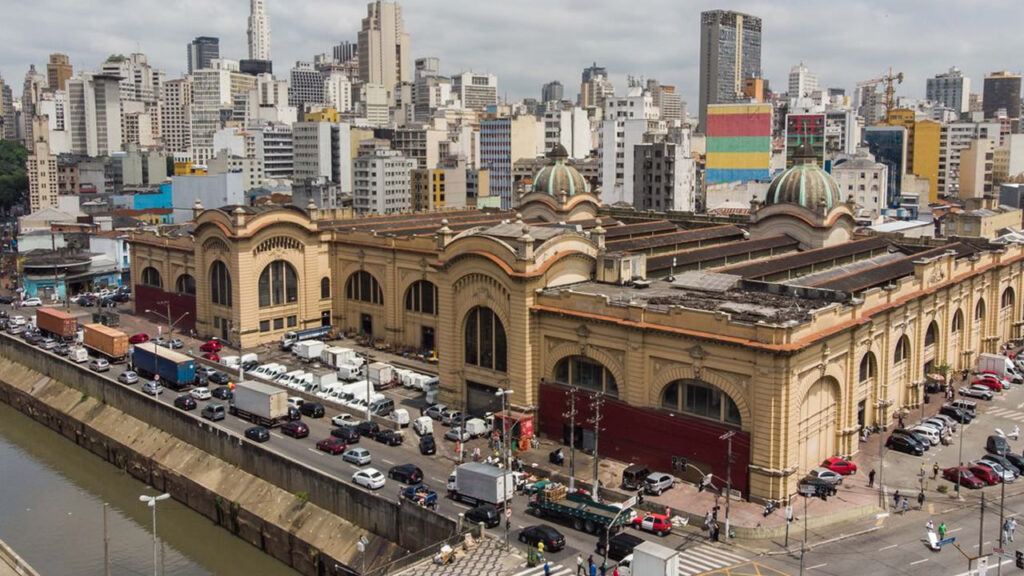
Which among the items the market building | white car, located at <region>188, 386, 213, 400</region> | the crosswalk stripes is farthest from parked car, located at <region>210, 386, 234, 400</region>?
the crosswalk stripes

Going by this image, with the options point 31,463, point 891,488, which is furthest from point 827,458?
point 31,463

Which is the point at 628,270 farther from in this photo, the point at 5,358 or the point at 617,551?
the point at 5,358

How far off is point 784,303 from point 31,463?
56.5 metres

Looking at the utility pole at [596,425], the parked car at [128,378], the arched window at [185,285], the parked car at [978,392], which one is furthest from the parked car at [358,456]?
the parked car at [978,392]

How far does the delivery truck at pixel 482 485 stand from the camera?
2061 inches

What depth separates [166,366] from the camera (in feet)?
258

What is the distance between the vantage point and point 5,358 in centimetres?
9544

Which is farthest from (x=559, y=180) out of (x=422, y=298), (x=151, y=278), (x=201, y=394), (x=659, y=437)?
(x=659, y=437)

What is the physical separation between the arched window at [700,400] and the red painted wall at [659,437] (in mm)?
485

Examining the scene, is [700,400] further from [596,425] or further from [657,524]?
[657,524]

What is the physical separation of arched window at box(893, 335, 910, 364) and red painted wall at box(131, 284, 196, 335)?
66.2m

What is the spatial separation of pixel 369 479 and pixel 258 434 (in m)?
12.1

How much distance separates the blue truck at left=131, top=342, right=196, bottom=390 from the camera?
77750mm

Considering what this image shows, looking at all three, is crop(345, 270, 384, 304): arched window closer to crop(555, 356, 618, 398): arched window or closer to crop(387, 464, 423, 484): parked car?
crop(555, 356, 618, 398): arched window
